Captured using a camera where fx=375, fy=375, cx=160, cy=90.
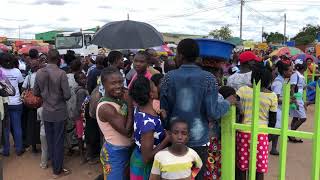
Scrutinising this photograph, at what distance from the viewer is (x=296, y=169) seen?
5.69 metres

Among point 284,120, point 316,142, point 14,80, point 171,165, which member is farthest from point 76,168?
point 316,142

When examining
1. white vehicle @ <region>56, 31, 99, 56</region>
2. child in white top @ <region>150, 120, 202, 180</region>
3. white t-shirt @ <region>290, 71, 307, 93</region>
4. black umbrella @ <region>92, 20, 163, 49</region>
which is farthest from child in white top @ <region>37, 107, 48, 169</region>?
white vehicle @ <region>56, 31, 99, 56</region>

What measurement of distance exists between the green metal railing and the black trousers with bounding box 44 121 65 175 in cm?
280

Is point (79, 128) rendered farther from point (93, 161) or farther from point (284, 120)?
point (284, 120)

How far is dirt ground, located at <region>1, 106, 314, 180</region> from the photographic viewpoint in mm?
5473

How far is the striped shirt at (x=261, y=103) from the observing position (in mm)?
3668

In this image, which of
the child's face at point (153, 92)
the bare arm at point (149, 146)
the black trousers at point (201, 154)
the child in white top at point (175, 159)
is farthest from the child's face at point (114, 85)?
the black trousers at point (201, 154)

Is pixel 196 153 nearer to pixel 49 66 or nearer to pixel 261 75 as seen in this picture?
pixel 261 75

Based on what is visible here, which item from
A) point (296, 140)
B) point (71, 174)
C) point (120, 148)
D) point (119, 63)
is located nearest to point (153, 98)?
point (120, 148)

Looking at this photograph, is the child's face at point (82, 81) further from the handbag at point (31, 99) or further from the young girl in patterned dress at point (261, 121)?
the young girl in patterned dress at point (261, 121)

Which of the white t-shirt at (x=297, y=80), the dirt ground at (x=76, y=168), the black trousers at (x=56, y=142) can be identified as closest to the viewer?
the black trousers at (x=56, y=142)

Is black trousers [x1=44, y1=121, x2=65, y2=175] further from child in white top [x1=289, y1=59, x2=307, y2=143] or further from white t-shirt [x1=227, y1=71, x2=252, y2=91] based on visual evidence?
child in white top [x1=289, y1=59, x2=307, y2=143]

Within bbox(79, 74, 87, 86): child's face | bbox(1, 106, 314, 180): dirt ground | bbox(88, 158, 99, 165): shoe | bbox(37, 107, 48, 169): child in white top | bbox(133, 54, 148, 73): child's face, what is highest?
bbox(133, 54, 148, 73): child's face

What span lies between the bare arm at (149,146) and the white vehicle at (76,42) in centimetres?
1980
